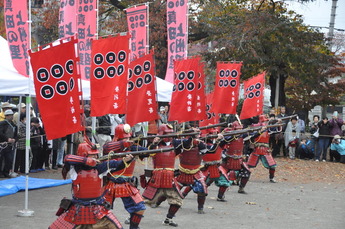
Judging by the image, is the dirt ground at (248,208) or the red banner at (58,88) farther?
the dirt ground at (248,208)

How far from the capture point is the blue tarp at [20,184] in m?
12.8

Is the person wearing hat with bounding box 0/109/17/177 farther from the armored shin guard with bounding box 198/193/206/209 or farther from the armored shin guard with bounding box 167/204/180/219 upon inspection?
the armored shin guard with bounding box 167/204/180/219

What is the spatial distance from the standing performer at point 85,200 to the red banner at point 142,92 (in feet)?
10.5

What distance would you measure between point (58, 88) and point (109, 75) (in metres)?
2.38

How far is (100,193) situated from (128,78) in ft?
14.1

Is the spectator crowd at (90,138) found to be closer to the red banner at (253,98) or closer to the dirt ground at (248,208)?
the red banner at (253,98)

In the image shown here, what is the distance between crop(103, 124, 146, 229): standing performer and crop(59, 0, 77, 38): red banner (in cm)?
625

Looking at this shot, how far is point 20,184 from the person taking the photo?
44.5 feet

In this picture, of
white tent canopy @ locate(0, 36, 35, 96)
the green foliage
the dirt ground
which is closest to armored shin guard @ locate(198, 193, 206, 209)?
the dirt ground

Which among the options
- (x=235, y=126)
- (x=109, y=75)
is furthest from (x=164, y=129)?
(x=235, y=126)

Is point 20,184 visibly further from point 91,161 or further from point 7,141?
point 91,161

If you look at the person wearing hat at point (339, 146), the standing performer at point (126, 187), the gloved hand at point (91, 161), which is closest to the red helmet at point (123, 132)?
the standing performer at point (126, 187)

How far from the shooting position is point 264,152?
1616cm

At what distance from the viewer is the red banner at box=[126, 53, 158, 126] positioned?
10695 mm
